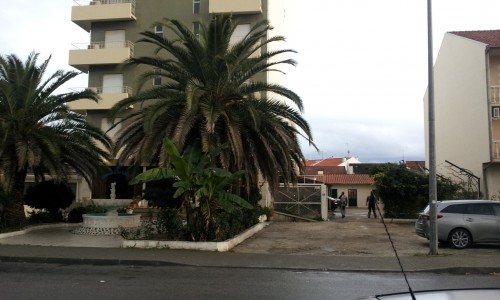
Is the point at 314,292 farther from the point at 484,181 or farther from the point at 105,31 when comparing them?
the point at 105,31

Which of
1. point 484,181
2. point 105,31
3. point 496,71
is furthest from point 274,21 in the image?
point 484,181

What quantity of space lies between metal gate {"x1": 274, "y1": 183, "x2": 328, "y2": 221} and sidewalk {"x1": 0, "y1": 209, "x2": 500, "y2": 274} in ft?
27.7

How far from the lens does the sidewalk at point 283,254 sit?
12156mm

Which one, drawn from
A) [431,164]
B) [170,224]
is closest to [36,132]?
[170,224]

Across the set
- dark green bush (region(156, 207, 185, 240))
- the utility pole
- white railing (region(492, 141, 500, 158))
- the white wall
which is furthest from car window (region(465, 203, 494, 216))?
the white wall

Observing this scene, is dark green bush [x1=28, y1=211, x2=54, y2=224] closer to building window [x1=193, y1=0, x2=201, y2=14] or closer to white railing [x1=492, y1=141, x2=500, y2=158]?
building window [x1=193, y1=0, x2=201, y2=14]

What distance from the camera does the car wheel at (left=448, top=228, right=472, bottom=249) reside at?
15148mm

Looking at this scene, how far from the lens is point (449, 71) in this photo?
36.2 meters

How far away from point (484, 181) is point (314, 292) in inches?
924

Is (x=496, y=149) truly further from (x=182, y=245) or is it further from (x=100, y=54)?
(x=100, y=54)

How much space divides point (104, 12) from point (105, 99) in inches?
265

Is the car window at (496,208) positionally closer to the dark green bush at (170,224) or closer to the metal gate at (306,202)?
the dark green bush at (170,224)

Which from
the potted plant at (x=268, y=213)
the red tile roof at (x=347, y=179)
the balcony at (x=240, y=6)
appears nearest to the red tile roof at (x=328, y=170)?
the red tile roof at (x=347, y=179)

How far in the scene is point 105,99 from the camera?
3416 cm
